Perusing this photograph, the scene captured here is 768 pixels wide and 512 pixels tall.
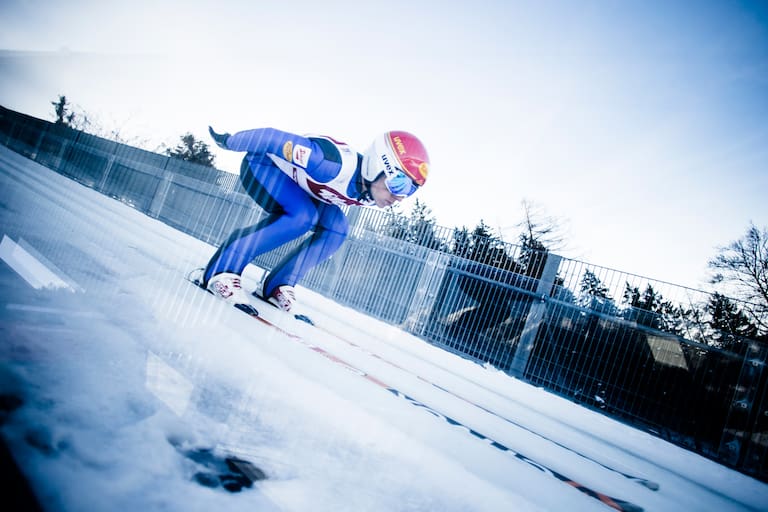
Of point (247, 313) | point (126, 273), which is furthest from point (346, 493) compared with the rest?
point (126, 273)

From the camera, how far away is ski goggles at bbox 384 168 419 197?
2.57 m

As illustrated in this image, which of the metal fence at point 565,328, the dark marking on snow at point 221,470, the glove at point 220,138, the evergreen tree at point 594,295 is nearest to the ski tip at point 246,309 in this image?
the glove at point 220,138

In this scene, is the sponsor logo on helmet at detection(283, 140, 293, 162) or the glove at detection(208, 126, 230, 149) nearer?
the sponsor logo on helmet at detection(283, 140, 293, 162)

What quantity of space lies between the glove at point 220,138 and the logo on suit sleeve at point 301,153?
0.73 m

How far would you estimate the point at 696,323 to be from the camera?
5988 mm

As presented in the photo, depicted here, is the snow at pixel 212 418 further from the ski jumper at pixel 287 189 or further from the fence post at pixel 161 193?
the fence post at pixel 161 193

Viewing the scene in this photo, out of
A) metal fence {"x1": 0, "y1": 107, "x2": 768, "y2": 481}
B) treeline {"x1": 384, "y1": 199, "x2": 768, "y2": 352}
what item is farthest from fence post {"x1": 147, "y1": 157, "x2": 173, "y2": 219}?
treeline {"x1": 384, "y1": 199, "x2": 768, "y2": 352}

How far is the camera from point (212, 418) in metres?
0.81

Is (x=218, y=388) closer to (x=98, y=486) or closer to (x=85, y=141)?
(x=98, y=486)

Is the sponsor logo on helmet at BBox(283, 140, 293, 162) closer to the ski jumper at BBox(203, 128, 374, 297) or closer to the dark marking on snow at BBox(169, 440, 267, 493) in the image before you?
the ski jumper at BBox(203, 128, 374, 297)

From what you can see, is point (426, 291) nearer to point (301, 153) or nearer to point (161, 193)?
point (301, 153)

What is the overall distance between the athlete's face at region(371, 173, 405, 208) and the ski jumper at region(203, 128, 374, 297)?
3.2 inches

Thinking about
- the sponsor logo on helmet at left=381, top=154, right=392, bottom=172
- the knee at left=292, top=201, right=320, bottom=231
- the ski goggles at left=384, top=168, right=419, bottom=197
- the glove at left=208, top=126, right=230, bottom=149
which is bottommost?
the knee at left=292, top=201, right=320, bottom=231

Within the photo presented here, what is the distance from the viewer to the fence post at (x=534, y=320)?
659 cm
